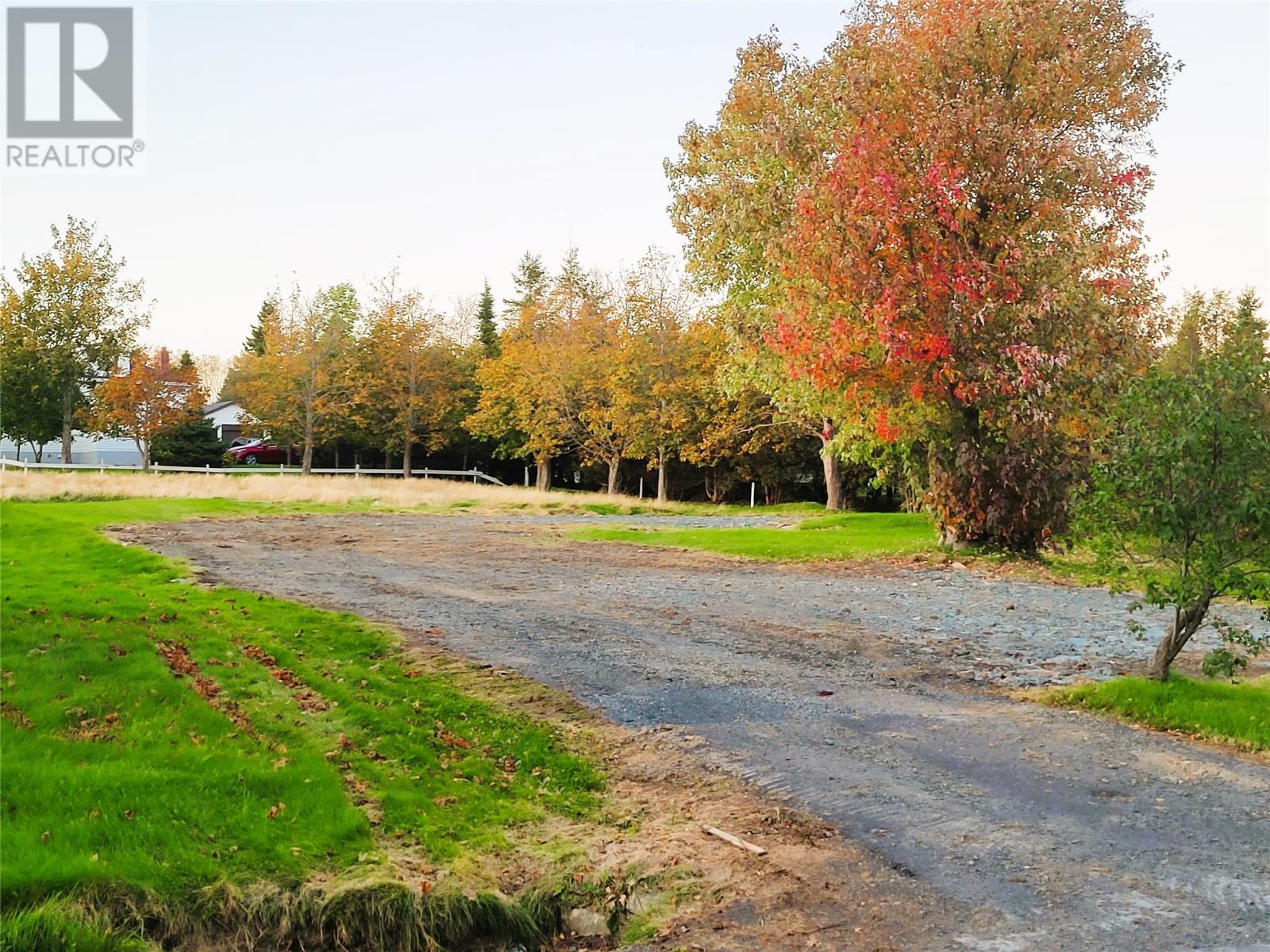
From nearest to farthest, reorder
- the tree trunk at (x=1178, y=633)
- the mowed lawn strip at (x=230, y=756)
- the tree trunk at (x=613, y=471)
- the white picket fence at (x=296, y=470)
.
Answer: the mowed lawn strip at (x=230, y=756) → the tree trunk at (x=1178, y=633) → the tree trunk at (x=613, y=471) → the white picket fence at (x=296, y=470)

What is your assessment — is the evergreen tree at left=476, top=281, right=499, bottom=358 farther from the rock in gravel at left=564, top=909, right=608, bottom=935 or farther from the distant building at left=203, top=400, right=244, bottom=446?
the rock in gravel at left=564, top=909, right=608, bottom=935

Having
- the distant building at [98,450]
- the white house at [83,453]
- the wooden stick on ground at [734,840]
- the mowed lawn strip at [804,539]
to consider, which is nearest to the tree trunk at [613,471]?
the mowed lawn strip at [804,539]

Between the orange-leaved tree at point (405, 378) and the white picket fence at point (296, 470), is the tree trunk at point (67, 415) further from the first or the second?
the orange-leaved tree at point (405, 378)

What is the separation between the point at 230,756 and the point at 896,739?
14.9 feet

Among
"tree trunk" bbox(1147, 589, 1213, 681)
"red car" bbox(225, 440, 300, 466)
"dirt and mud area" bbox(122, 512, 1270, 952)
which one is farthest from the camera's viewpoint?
"red car" bbox(225, 440, 300, 466)

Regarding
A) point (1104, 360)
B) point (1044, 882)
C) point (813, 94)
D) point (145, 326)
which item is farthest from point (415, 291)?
point (1044, 882)

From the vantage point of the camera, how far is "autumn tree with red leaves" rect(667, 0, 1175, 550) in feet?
55.1

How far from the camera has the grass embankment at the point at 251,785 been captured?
4922 millimetres

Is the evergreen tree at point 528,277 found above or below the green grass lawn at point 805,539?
above

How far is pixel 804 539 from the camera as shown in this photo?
826 inches

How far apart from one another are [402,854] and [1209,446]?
6.58m

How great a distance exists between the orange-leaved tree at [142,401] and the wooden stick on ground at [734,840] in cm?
3820

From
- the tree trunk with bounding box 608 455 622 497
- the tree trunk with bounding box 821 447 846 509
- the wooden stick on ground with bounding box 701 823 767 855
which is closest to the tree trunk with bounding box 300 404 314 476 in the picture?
the tree trunk with bounding box 608 455 622 497

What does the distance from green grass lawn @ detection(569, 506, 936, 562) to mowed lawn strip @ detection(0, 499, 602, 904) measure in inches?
419
